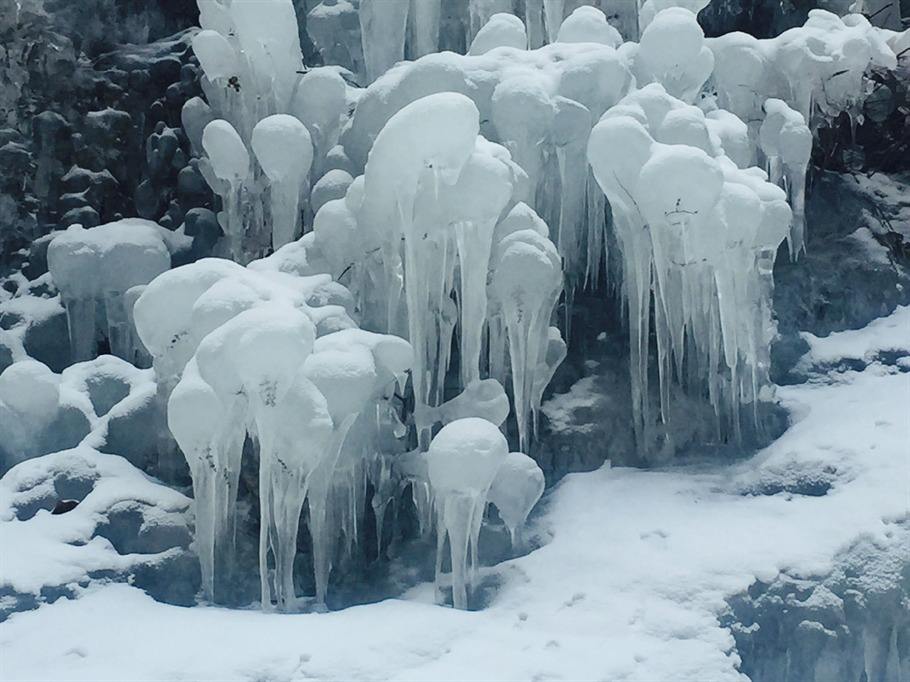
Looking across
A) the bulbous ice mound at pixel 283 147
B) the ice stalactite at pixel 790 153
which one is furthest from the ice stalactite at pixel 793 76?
the bulbous ice mound at pixel 283 147

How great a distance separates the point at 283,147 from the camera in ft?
25.6

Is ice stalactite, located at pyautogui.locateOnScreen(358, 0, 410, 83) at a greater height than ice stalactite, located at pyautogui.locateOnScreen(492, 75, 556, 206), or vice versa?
ice stalactite, located at pyautogui.locateOnScreen(358, 0, 410, 83)

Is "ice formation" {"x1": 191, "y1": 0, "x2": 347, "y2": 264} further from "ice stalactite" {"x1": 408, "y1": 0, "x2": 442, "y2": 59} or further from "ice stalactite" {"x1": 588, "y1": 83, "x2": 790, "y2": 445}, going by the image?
"ice stalactite" {"x1": 588, "y1": 83, "x2": 790, "y2": 445}

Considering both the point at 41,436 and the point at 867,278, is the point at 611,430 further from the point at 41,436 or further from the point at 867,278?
the point at 41,436

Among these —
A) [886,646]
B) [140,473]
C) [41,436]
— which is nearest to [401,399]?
[140,473]

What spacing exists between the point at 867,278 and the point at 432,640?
434 cm

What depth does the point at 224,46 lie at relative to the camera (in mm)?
8820

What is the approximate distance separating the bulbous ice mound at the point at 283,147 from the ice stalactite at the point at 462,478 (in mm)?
2418

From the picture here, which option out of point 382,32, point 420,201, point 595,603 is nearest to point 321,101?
point 382,32

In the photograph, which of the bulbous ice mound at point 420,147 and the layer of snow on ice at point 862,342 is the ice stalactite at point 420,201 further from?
the layer of snow on ice at point 862,342

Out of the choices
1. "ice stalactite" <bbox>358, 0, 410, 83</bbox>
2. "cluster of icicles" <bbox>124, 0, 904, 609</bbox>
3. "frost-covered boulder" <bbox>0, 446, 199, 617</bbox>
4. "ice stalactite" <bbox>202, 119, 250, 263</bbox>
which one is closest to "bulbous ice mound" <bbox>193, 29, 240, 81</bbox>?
"cluster of icicles" <bbox>124, 0, 904, 609</bbox>

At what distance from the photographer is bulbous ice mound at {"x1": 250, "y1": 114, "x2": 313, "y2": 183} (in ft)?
25.5

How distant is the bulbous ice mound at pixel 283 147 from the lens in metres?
7.78

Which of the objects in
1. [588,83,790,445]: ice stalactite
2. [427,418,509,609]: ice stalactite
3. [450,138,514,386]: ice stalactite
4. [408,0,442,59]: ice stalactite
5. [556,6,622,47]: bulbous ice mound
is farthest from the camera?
[408,0,442,59]: ice stalactite
